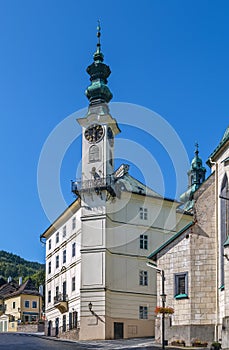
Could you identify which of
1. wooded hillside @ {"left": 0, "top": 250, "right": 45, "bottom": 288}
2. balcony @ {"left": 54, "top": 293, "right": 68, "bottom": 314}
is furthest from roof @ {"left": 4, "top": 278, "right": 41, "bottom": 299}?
wooded hillside @ {"left": 0, "top": 250, "right": 45, "bottom": 288}

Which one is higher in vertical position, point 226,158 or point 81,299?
point 226,158

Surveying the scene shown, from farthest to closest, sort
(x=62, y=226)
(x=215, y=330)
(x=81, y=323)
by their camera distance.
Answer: (x=62, y=226)
(x=81, y=323)
(x=215, y=330)

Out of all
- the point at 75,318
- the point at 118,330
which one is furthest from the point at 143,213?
the point at 75,318

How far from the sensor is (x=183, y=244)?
33.1 metres

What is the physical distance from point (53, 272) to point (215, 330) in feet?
98.0

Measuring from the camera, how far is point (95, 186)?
48500 mm

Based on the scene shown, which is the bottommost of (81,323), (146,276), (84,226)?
(81,323)

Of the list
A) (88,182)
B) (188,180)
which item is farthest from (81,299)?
(188,180)

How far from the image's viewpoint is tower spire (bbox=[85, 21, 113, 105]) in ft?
171

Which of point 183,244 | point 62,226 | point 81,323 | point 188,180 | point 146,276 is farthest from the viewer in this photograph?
point 188,180

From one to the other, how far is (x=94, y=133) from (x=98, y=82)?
4680mm

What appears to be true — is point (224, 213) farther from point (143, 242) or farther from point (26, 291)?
point (26, 291)

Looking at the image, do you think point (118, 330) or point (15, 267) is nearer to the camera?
point (118, 330)

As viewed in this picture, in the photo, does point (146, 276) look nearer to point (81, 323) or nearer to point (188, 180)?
point (81, 323)
